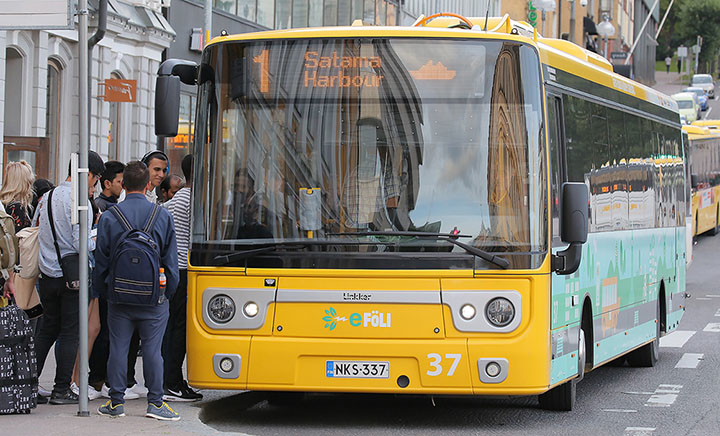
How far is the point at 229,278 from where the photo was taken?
10258 mm

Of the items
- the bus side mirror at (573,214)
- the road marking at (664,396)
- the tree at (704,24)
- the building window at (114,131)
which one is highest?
the tree at (704,24)

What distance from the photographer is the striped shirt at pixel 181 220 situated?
36.9 feet

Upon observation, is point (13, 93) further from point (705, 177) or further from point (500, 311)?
point (705, 177)

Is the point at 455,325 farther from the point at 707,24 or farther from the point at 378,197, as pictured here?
the point at 707,24

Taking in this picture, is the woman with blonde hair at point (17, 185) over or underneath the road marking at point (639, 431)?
over

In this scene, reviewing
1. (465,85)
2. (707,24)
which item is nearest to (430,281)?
(465,85)

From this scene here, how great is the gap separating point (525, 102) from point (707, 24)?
14697 centimetres

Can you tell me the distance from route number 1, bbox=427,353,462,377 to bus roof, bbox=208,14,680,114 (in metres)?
2.21

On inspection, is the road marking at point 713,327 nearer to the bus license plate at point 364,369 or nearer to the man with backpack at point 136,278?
the bus license plate at point 364,369

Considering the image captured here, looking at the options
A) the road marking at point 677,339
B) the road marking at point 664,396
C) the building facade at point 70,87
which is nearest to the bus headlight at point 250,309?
the road marking at point 664,396

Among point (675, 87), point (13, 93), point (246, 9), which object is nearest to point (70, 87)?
point (13, 93)

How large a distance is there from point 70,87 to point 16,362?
15.8m

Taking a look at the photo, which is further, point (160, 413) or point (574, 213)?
point (574, 213)

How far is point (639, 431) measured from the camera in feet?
34.8
